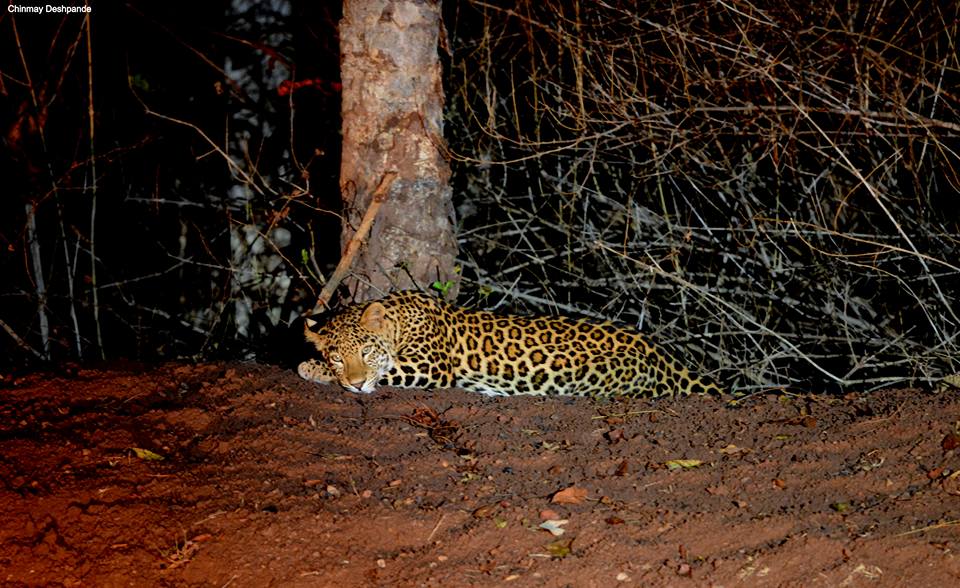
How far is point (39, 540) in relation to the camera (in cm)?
432

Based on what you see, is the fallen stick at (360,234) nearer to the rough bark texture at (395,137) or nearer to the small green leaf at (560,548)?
the rough bark texture at (395,137)

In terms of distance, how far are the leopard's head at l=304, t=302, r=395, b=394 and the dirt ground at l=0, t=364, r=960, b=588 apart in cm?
37

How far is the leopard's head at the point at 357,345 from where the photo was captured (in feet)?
21.5

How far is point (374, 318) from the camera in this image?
677cm

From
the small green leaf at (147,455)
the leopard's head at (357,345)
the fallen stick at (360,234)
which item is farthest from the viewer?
the fallen stick at (360,234)

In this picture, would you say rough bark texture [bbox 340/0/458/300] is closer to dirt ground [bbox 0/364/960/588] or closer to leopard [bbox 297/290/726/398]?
leopard [bbox 297/290/726/398]

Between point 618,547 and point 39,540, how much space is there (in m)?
2.52

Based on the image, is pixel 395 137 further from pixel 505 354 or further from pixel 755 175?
Answer: pixel 755 175

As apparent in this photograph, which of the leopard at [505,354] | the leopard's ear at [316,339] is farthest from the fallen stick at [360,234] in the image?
the leopard's ear at [316,339]

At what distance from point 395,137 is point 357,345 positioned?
1.61m

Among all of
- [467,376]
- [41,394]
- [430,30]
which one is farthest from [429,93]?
[41,394]

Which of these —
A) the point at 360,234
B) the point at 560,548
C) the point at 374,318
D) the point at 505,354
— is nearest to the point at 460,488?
the point at 560,548

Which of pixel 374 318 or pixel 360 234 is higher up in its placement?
pixel 360 234

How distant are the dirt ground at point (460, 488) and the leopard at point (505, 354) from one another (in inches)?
28.2
